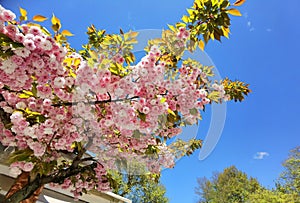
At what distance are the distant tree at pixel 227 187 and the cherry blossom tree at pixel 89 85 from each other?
27803mm

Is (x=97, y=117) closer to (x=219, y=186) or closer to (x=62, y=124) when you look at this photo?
(x=62, y=124)

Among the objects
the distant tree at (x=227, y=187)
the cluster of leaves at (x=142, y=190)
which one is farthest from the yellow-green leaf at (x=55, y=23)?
the distant tree at (x=227, y=187)

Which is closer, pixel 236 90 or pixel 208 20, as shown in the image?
pixel 208 20

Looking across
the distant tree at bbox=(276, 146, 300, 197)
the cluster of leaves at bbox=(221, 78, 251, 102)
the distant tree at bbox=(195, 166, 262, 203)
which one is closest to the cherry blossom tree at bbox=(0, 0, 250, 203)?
the cluster of leaves at bbox=(221, 78, 251, 102)

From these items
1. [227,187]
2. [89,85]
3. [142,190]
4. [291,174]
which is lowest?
[89,85]

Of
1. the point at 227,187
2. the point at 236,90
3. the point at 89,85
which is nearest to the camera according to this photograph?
the point at 89,85

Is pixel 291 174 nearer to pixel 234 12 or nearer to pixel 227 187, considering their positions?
pixel 227 187

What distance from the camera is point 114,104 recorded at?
208cm

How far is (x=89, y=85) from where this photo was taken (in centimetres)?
197

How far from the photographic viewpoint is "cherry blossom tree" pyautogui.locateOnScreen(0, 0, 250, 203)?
1.95m

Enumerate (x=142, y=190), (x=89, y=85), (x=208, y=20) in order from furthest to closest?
(x=142, y=190) → (x=208, y=20) → (x=89, y=85)

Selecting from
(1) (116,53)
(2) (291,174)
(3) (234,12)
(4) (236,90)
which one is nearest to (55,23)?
(1) (116,53)

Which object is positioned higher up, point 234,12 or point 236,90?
point 236,90

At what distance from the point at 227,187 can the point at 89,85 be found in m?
30.6
